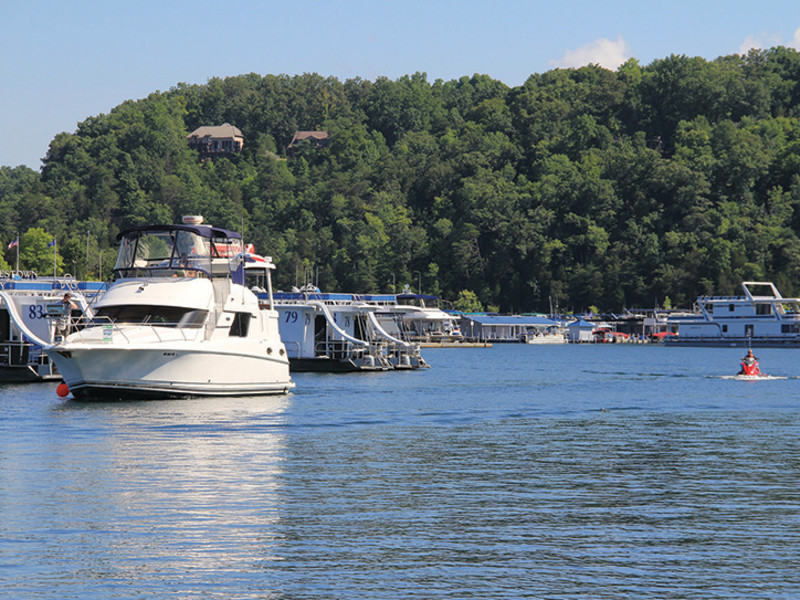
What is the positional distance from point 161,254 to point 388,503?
2808cm

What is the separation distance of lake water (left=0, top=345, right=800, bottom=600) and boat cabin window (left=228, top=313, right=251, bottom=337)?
3.67 metres

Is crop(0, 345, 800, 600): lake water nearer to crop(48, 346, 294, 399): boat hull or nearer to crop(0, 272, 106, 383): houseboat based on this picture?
crop(48, 346, 294, 399): boat hull

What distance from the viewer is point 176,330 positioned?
1806 inches

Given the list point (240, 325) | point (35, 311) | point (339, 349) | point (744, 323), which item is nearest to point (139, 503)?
point (240, 325)

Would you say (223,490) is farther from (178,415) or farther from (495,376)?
(495,376)

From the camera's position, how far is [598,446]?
1410 inches

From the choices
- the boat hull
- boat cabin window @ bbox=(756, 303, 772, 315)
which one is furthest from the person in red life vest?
boat cabin window @ bbox=(756, 303, 772, 315)

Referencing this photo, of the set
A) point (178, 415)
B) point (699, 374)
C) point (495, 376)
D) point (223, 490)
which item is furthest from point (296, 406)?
point (699, 374)

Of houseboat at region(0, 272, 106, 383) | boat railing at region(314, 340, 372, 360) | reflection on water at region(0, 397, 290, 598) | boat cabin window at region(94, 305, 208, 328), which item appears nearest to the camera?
reflection on water at region(0, 397, 290, 598)

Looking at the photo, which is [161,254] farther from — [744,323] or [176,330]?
[744,323]

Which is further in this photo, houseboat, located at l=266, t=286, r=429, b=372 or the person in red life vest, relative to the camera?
houseboat, located at l=266, t=286, r=429, b=372

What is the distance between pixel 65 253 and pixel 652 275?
3871 inches

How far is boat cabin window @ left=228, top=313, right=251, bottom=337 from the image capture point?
4922cm

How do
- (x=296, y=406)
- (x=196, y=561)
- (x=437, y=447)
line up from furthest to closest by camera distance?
(x=296, y=406) → (x=437, y=447) → (x=196, y=561)
